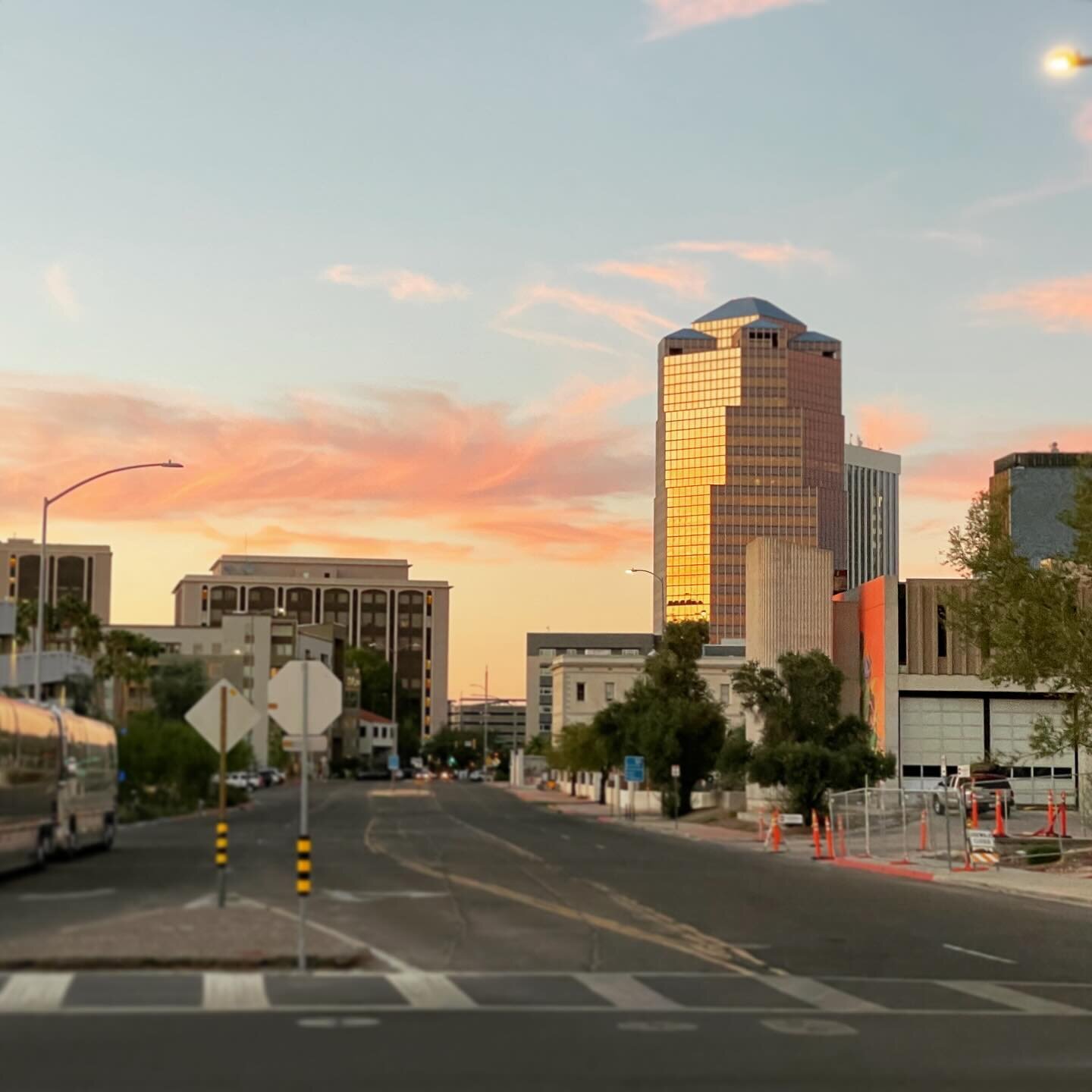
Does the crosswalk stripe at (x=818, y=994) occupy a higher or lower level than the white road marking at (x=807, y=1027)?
lower

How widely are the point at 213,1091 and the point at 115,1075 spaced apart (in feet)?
2.65

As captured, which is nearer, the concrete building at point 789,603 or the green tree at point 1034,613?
the green tree at point 1034,613

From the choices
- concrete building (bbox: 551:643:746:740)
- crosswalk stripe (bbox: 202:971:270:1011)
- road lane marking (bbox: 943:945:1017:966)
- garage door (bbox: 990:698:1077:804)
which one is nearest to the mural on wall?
garage door (bbox: 990:698:1077:804)

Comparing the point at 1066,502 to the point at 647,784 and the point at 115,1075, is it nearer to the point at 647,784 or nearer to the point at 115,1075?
the point at 647,784

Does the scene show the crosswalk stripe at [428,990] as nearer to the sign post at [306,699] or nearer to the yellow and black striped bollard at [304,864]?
the yellow and black striped bollard at [304,864]

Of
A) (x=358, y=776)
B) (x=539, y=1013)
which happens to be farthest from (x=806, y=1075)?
(x=358, y=776)

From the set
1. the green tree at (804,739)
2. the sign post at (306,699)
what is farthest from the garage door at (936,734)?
the sign post at (306,699)

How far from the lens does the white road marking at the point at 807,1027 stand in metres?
13.2

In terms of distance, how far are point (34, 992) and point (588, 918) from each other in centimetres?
991

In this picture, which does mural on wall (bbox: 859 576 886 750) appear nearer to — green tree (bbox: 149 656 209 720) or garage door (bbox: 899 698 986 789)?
garage door (bbox: 899 698 986 789)

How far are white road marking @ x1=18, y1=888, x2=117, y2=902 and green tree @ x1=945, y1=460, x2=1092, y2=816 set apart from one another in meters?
20.2

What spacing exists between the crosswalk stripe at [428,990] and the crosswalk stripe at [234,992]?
1169mm

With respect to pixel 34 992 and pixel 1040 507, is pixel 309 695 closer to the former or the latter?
pixel 34 992

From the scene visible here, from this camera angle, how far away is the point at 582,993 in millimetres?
15320
